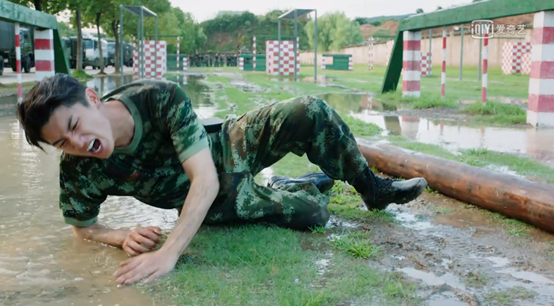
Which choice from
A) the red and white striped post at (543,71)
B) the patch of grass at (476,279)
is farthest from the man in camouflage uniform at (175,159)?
the red and white striped post at (543,71)

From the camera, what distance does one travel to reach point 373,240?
8.73 ft

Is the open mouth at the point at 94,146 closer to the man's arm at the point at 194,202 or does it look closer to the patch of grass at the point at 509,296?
the man's arm at the point at 194,202

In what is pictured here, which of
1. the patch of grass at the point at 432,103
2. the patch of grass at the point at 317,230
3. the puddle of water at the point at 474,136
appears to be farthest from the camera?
the patch of grass at the point at 432,103

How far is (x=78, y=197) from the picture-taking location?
8.16 ft

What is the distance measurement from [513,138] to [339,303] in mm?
4396

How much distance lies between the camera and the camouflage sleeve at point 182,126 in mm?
2240

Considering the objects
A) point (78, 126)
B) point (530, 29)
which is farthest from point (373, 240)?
point (530, 29)

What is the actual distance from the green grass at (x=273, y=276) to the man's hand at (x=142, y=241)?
16cm

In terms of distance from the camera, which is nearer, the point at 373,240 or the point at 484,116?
the point at 373,240

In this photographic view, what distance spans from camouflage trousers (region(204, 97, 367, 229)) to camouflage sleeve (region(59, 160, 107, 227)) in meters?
0.50

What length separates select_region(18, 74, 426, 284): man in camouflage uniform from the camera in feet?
6.78

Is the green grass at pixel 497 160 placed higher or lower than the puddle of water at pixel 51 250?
higher

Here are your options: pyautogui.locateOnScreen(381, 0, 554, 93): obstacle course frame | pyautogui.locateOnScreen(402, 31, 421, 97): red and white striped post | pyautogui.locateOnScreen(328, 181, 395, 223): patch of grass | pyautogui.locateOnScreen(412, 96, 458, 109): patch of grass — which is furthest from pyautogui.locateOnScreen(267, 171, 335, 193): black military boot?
pyautogui.locateOnScreen(402, 31, 421, 97): red and white striped post

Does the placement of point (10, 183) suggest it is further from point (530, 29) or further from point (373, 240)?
point (530, 29)
